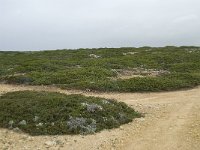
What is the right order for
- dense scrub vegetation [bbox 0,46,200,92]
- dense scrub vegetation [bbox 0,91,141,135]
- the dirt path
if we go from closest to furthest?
the dirt path, dense scrub vegetation [bbox 0,91,141,135], dense scrub vegetation [bbox 0,46,200,92]

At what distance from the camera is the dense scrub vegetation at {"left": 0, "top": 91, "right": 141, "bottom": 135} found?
1510 cm

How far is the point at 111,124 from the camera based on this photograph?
15.9 metres

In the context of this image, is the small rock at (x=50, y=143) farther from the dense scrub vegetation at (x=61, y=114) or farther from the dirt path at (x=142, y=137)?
the dense scrub vegetation at (x=61, y=114)

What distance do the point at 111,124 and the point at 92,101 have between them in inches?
77.8

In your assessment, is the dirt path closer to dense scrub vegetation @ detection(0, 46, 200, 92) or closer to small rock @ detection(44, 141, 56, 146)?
small rock @ detection(44, 141, 56, 146)

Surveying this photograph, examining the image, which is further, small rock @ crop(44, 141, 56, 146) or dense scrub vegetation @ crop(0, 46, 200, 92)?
dense scrub vegetation @ crop(0, 46, 200, 92)

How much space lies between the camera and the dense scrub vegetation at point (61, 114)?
49.5 ft

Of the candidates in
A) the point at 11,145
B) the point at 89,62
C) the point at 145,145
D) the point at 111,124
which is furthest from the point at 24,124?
the point at 89,62

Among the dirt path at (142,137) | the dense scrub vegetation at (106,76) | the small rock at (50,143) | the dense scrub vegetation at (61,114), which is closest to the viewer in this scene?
the dirt path at (142,137)

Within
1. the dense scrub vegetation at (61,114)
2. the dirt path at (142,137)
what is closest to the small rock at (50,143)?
the dirt path at (142,137)

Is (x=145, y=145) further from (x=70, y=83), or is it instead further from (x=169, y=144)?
(x=70, y=83)

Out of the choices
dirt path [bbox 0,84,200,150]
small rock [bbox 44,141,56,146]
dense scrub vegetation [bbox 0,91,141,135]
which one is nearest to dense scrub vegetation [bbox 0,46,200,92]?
dirt path [bbox 0,84,200,150]

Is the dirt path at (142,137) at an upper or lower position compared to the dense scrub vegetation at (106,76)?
lower

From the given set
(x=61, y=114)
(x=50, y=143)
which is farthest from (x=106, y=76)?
(x=50, y=143)
